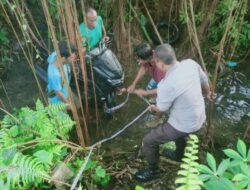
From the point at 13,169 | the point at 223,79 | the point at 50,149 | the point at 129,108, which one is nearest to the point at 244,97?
the point at 223,79

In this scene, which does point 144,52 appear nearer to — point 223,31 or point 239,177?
point 239,177

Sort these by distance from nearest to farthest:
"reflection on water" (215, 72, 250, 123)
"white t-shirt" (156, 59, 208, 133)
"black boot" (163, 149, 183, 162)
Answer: "white t-shirt" (156, 59, 208, 133) → "black boot" (163, 149, 183, 162) → "reflection on water" (215, 72, 250, 123)

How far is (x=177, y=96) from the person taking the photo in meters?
2.97

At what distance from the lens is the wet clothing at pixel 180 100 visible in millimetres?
2932

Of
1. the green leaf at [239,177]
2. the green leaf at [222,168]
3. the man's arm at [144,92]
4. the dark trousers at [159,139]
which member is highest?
the green leaf at [239,177]

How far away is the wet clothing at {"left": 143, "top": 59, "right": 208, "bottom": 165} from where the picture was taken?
2.93 m

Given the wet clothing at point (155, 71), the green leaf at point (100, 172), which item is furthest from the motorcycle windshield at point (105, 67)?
the green leaf at point (100, 172)

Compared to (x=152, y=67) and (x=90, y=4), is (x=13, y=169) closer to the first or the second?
(x=152, y=67)

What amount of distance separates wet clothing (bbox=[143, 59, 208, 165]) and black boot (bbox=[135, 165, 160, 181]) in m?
0.34

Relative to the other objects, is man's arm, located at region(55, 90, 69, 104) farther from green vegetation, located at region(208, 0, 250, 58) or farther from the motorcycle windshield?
green vegetation, located at region(208, 0, 250, 58)

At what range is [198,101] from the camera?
3082 millimetres

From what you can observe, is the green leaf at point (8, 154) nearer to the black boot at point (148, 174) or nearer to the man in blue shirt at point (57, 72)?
the man in blue shirt at point (57, 72)

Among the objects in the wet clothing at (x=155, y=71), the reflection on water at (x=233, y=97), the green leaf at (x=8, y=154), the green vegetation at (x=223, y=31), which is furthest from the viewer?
the green vegetation at (x=223, y=31)

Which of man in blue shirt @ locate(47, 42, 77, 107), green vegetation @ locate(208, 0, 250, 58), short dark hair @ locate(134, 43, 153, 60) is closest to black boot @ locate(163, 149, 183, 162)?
short dark hair @ locate(134, 43, 153, 60)
